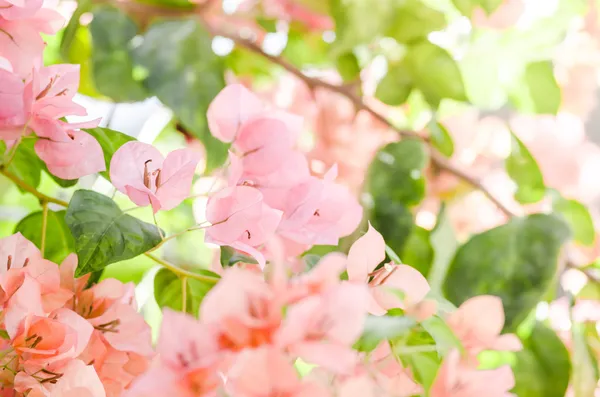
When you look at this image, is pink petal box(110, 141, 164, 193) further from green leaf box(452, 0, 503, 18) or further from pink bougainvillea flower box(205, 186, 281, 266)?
green leaf box(452, 0, 503, 18)

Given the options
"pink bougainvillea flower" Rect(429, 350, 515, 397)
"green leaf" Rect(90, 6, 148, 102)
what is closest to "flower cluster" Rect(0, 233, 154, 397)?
"pink bougainvillea flower" Rect(429, 350, 515, 397)

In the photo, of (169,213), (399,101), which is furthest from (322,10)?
(169,213)

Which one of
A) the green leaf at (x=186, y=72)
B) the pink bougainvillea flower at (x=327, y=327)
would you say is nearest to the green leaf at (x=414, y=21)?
the green leaf at (x=186, y=72)

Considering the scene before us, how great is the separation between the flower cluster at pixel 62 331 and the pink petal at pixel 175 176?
44 millimetres

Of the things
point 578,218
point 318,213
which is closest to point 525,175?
point 578,218

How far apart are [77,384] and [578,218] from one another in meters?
0.41

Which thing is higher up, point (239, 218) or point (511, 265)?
point (239, 218)

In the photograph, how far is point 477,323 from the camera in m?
0.25

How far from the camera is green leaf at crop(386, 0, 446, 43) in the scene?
0.45 m

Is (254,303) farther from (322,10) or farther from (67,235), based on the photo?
(322,10)

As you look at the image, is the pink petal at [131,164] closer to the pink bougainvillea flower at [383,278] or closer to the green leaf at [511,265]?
the pink bougainvillea flower at [383,278]

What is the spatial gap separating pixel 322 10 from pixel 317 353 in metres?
0.37

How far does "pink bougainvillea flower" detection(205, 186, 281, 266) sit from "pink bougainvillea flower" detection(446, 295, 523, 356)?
0.09m

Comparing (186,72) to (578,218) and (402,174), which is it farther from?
(578,218)
